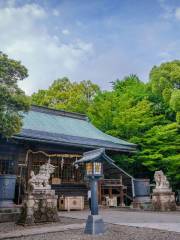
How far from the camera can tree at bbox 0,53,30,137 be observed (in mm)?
8930

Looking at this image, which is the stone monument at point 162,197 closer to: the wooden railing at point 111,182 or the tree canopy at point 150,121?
the tree canopy at point 150,121

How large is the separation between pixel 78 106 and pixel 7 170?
16.2 metres

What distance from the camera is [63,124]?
65.9 ft

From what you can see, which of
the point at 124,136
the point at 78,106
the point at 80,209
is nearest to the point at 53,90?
the point at 78,106

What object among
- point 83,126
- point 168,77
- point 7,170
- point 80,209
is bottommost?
point 80,209

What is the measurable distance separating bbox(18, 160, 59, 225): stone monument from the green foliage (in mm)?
22440

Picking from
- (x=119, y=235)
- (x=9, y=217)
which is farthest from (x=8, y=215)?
(x=119, y=235)

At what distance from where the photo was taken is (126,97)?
73.7 feet

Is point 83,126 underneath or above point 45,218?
above

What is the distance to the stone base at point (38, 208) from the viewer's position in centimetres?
895

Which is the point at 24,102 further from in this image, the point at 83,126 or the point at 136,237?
the point at 83,126

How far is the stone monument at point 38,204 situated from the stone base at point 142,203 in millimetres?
6977

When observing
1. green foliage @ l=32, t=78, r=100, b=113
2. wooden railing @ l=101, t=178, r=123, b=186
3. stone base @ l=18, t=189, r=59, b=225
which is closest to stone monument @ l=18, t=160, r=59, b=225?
stone base @ l=18, t=189, r=59, b=225

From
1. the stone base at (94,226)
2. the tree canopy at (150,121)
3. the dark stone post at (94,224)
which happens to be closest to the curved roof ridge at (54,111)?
the tree canopy at (150,121)
